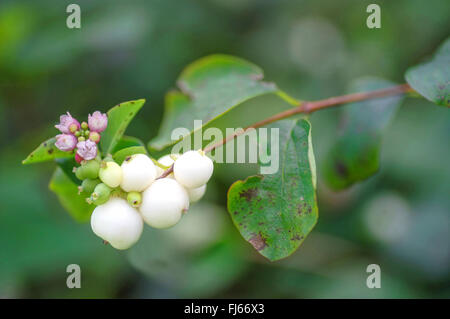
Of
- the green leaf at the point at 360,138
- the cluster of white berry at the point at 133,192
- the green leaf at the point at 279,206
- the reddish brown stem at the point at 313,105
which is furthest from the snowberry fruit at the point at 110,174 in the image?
the green leaf at the point at 360,138

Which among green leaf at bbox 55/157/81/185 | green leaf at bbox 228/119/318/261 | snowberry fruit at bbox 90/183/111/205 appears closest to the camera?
snowberry fruit at bbox 90/183/111/205

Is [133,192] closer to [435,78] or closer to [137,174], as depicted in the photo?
[137,174]

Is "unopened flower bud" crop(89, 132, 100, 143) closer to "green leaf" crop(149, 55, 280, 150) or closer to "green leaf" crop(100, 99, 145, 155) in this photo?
"green leaf" crop(100, 99, 145, 155)

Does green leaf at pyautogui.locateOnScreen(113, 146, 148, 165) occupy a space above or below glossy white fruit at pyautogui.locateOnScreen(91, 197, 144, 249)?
above

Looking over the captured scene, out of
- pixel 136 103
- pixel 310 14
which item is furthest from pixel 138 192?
pixel 310 14

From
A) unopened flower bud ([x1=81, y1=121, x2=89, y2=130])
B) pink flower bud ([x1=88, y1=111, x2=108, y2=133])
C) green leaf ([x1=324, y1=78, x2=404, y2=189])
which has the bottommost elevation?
unopened flower bud ([x1=81, y1=121, x2=89, y2=130])

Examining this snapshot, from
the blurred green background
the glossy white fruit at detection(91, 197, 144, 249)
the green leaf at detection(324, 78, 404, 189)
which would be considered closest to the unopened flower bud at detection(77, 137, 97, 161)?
the glossy white fruit at detection(91, 197, 144, 249)

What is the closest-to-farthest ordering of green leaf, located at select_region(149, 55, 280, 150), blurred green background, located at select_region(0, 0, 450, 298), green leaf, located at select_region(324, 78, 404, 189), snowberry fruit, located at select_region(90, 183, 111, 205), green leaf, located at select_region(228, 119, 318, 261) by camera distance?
snowberry fruit, located at select_region(90, 183, 111, 205) < green leaf, located at select_region(228, 119, 318, 261) < green leaf, located at select_region(149, 55, 280, 150) < green leaf, located at select_region(324, 78, 404, 189) < blurred green background, located at select_region(0, 0, 450, 298)
